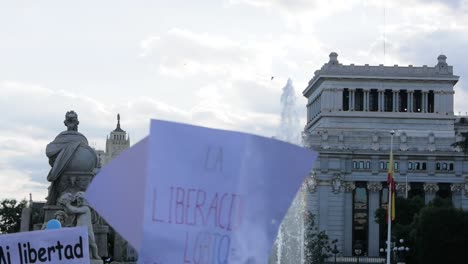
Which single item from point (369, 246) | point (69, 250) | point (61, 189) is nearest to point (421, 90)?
point (369, 246)

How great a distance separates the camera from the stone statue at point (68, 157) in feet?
87.4

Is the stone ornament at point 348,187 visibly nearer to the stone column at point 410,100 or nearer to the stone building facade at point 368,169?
the stone building facade at point 368,169

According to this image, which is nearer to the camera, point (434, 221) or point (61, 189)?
point (61, 189)

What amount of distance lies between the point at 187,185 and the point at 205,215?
282mm

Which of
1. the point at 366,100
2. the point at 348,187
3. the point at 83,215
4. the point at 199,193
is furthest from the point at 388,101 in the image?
the point at 199,193

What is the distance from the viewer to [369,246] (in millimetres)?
138000

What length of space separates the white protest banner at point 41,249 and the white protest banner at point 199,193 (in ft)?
9.13

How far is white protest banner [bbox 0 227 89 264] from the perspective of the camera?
12.8 m

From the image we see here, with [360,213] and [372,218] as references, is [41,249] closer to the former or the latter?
[372,218]

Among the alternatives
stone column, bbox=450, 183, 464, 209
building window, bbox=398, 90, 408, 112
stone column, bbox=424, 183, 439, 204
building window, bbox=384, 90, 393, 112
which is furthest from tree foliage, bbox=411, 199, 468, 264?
building window, bbox=398, 90, 408, 112

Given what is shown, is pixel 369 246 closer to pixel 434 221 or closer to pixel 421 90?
pixel 421 90

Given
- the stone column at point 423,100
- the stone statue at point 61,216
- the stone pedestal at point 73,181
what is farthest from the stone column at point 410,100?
the stone statue at point 61,216

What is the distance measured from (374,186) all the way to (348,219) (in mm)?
Result: 4899

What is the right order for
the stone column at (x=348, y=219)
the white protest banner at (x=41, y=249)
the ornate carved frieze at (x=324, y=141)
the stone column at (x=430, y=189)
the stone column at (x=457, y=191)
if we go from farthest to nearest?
the stone column at (x=457, y=191) → the stone column at (x=430, y=189) → the ornate carved frieze at (x=324, y=141) → the stone column at (x=348, y=219) → the white protest banner at (x=41, y=249)
